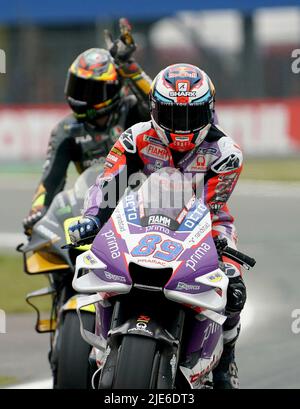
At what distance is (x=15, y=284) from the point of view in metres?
10.7

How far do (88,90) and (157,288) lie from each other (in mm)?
2988

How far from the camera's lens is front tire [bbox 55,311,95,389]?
5.93 metres

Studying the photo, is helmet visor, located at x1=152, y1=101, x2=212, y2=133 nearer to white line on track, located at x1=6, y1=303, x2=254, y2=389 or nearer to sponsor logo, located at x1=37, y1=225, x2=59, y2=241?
sponsor logo, located at x1=37, y1=225, x2=59, y2=241

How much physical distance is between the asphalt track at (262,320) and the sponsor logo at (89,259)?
2066 mm

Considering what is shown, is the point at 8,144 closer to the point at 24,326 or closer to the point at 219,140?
the point at 24,326

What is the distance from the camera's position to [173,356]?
15.6ft

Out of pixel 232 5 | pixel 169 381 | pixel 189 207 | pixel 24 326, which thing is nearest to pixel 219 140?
pixel 189 207

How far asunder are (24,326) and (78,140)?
1.95 metres

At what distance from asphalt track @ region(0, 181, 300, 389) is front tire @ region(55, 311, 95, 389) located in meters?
0.92

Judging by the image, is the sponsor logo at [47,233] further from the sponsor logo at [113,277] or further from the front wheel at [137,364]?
the front wheel at [137,364]

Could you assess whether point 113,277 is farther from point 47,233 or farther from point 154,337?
point 47,233

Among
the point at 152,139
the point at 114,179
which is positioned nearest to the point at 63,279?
the point at 114,179

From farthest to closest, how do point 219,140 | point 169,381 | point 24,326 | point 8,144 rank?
point 8,144 → point 24,326 → point 219,140 → point 169,381

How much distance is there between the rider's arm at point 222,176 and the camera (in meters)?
5.45
